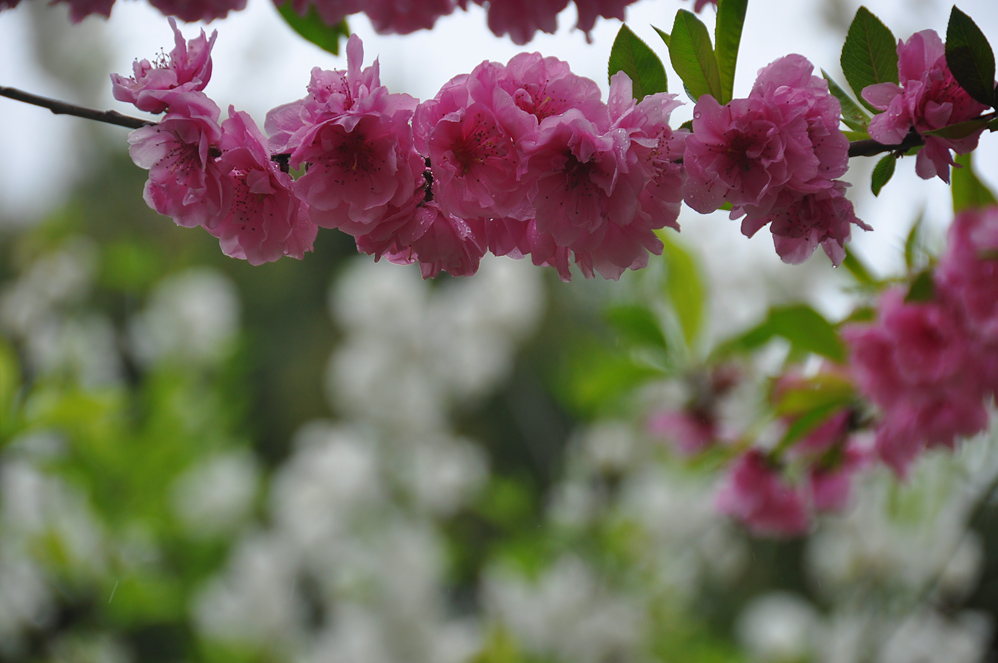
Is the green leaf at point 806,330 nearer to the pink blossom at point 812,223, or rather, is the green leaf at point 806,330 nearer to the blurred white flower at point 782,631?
the pink blossom at point 812,223

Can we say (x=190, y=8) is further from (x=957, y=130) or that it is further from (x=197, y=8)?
(x=957, y=130)

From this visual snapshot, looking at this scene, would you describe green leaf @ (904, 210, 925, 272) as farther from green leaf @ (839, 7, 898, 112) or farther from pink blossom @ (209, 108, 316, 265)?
pink blossom @ (209, 108, 316, 265)

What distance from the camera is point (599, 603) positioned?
42.2 inches

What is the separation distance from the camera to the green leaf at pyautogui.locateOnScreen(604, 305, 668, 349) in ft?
2.10

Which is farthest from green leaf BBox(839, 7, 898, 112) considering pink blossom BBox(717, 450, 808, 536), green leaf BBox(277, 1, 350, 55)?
pink blossom BBox(717, 450, 808, 536)

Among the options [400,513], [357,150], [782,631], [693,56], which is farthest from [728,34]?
[782,631]

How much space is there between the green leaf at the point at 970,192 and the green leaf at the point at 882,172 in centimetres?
23

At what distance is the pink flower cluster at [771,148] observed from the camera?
20cm

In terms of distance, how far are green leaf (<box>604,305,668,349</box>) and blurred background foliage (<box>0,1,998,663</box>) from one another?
89 mm

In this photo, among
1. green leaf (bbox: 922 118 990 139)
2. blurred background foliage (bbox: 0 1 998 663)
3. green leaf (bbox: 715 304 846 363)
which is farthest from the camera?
blurred background foliage (bbox: 0 1 998 663)

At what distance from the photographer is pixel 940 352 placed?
1.31 feet

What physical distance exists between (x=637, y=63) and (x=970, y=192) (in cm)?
30

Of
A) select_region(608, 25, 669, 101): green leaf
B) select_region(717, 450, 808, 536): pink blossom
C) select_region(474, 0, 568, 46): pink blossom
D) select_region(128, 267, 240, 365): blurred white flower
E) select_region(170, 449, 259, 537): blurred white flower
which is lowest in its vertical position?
select_region(717, 450, 808, 536): pink blossom

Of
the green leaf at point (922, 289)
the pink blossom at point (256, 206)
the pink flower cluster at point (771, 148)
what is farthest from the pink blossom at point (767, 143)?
the green leaf at point (922, 289)
